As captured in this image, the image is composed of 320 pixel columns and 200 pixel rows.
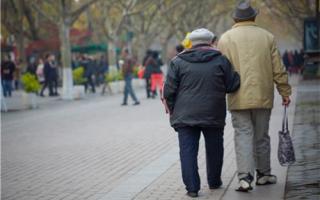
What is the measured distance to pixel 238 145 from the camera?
7980mm

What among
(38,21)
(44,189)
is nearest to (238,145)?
(44,189)

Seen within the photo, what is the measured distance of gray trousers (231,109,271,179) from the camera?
7.93 m

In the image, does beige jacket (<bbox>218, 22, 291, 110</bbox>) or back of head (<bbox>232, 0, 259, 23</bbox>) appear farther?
back of head (<bbox>232, 0, 259, 23</bbox>)

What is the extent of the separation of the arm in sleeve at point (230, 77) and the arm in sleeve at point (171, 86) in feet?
1.66

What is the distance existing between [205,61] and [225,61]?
8.0 inches

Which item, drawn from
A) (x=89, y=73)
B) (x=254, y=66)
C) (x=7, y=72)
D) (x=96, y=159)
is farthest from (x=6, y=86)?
(x=254, y=66)

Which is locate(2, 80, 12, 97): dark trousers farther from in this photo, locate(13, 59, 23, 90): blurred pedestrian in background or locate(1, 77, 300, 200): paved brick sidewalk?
locate(1, 77, 300, 200): paved brick sidewalk

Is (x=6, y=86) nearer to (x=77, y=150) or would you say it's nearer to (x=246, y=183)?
(x=77, y=150)

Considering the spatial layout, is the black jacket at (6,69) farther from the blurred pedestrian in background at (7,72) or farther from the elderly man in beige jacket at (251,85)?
the elderly man in beige jacket at (251,85)

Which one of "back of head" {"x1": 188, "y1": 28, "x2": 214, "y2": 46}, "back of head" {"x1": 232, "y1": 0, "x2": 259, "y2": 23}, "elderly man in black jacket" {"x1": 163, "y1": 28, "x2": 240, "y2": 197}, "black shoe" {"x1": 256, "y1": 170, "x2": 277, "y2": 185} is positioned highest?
"back of head" {"x1": 232, "y1": 0, "x2": 259, "y2": 23}

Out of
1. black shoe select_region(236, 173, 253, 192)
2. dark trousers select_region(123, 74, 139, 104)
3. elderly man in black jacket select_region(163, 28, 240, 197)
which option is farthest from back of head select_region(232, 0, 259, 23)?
dark trousers select_region(123, 74, 139, 104)

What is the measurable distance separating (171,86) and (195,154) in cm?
74

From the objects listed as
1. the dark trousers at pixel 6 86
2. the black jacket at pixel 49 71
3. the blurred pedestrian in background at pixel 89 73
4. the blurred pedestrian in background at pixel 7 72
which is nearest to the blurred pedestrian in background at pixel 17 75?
the blurred pedestrian in background at pixel 89 73

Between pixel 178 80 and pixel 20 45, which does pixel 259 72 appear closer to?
pixel 178 80
